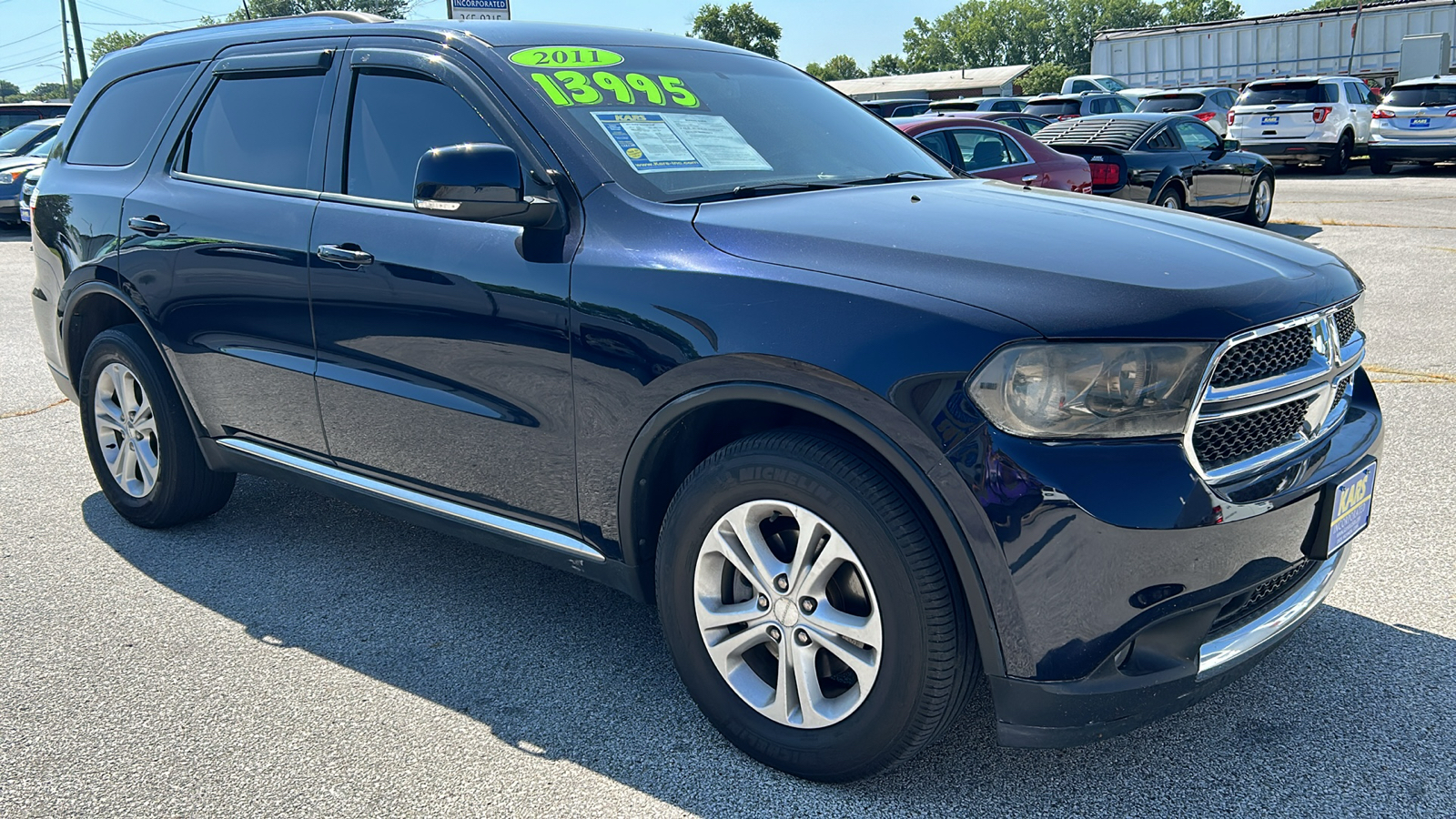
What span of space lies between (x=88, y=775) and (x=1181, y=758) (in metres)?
2.64

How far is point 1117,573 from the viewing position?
234cm

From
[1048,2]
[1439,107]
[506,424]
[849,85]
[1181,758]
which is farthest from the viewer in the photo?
[1048,2]

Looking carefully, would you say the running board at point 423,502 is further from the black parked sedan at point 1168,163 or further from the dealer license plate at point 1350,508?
the black parked sedan at point 1168,163

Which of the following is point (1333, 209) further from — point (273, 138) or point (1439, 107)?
point (273, 138)

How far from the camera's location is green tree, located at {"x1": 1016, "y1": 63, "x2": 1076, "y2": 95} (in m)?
77.6

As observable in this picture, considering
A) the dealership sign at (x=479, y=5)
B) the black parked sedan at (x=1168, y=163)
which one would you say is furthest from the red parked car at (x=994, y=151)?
the dealership sign at (x=479, y=5)

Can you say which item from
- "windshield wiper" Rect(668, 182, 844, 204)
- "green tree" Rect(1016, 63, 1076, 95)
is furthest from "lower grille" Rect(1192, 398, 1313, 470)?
"green tree" Rect(1016, 63, 1076, 95)

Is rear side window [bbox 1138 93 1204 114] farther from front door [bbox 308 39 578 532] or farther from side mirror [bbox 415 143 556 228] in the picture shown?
side mirror [bbox 415 143 556 228]

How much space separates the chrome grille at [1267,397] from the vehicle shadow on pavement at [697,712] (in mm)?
761

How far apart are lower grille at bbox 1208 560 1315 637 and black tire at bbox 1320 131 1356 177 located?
21.2 m

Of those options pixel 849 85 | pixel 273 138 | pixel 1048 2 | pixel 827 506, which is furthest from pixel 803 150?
pixel 1048 2

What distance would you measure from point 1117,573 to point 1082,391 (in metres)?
0.36

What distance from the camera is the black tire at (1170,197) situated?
39.2 ft

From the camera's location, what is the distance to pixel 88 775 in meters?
2.91
